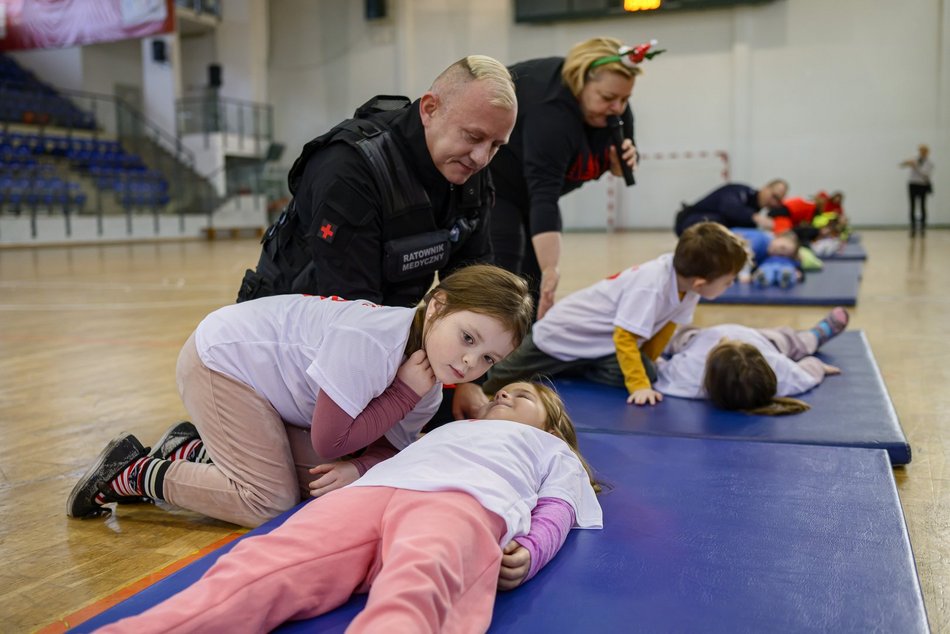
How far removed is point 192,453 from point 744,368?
1759mm

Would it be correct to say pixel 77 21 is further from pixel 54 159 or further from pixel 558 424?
pixel 558 424

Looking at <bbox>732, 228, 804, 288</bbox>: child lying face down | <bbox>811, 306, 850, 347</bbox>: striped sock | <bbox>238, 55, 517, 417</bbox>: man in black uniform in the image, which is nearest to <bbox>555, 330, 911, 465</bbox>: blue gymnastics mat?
<bbox>811, 306, 850, 347</bbox>: striped sock

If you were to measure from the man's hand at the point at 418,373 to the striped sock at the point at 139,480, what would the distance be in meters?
0.69

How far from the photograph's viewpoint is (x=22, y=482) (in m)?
2.21

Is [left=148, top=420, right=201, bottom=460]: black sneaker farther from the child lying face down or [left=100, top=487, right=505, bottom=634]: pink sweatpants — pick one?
the child lying face down

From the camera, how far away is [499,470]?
1616 millimetres

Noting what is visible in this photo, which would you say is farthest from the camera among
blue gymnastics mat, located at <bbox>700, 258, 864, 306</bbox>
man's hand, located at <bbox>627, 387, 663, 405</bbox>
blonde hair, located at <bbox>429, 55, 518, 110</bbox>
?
blue gymnastics mat, located at <bbox>700, 258, 864, 306</bbox>

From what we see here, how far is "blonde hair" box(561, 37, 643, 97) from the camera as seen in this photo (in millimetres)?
2965

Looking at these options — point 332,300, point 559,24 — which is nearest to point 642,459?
point 332,300

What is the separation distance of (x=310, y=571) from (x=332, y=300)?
0.70 metres

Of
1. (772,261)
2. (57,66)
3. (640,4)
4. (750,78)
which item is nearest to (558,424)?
(640,4)

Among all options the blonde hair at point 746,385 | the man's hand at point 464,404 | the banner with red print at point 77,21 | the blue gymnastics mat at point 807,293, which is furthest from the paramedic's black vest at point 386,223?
the banner with red print at point 77,21

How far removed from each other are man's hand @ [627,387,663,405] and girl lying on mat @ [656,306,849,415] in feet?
0.42

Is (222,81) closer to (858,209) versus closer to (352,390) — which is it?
(858,209)
